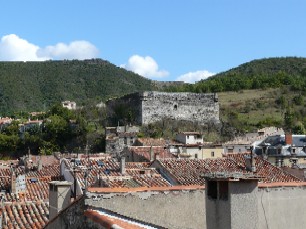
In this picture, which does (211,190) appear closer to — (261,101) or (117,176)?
(117,176)

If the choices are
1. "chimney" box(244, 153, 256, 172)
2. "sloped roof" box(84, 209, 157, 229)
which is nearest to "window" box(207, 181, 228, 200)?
"sloped roof" box(84, 209, 157, 229)

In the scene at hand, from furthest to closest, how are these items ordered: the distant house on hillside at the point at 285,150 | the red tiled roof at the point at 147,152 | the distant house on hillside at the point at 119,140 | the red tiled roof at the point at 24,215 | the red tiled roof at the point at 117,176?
the distant house on hillside at the point at 119,140, the distant house on hillside at the point at 285,150, the red tiled roof at the point at 147,152, the red tiled roof at the point at 117,176, the red tiled roof at the point at 24,215

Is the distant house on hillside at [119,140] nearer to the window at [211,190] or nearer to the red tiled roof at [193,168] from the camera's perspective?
the red tiled roof at [193,168]

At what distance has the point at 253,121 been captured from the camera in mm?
87938

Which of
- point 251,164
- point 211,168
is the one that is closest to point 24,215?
point 211,168

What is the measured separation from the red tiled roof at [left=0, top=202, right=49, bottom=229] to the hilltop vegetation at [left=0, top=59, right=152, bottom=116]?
10830 cm

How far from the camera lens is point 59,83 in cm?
13812

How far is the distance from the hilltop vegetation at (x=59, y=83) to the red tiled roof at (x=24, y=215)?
355ft

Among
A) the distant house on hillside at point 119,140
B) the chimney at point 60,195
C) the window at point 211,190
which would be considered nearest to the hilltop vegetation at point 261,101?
the distant house on hillside at point 119,140

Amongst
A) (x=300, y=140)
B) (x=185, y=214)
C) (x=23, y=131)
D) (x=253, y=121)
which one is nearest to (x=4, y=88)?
(x=23, y=131)

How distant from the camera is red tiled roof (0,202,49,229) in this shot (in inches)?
552

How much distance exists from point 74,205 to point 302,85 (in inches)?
4141

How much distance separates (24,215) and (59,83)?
125267mm

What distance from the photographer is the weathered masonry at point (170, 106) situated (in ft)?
254
